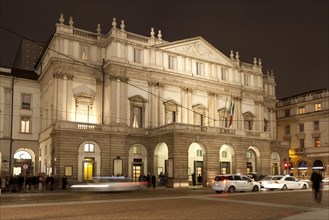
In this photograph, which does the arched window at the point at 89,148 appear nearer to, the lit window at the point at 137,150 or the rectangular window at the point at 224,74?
the lit window at the point at 137,150

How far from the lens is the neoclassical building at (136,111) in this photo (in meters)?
46.7

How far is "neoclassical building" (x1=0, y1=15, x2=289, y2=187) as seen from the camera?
46656 millimetres

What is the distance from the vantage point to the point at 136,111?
52188mm

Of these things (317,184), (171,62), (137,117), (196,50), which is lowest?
(317,184)

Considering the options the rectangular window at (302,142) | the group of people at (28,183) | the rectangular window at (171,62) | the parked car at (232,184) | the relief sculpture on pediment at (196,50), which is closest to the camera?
the parked car at (232,184)

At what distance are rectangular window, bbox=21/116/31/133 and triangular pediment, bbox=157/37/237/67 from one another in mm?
19735

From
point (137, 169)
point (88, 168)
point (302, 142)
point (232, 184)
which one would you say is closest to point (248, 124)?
point (137, 169)

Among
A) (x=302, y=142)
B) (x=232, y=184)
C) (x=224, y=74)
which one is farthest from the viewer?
(x=302, y=142)

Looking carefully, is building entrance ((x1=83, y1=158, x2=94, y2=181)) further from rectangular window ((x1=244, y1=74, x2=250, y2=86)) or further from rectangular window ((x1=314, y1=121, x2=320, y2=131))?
rectangular window ((x1=314, y1=121, x2=320, y2=131))

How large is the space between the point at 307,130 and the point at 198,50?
31701 mm

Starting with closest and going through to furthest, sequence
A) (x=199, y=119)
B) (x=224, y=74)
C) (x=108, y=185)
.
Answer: (x=108, y=185) < (x=199, y=119) < (x=224, y=74)

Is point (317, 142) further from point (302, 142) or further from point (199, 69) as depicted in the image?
point (199, 69)

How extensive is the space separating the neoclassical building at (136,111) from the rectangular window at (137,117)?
18 cm

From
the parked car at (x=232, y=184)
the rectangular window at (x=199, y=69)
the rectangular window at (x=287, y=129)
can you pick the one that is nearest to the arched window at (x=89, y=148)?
the parked car at (x=232, y=184)
